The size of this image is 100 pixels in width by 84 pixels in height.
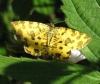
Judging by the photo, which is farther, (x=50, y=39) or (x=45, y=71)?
(x=50, y=39)

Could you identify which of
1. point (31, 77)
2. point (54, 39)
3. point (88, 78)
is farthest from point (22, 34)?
point (88, 78)

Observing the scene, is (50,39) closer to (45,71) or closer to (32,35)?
(32,35)

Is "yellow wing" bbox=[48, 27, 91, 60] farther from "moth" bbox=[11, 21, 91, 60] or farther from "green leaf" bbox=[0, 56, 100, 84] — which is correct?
"green leaf" bbox=[0, 56, 100, 84]

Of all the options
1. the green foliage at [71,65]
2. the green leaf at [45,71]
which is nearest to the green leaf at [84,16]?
the green foliage at [71,65]

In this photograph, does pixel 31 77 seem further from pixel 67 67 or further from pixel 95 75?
pixel 95 75

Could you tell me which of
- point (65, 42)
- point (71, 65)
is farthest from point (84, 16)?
point (71, 65)

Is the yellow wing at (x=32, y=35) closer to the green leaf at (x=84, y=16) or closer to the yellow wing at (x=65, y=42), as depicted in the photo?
the yellow wing at (x=65, y=42)

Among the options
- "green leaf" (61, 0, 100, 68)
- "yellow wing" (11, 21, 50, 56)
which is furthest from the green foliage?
"yellow wing" (11, 21, 50, 56)
